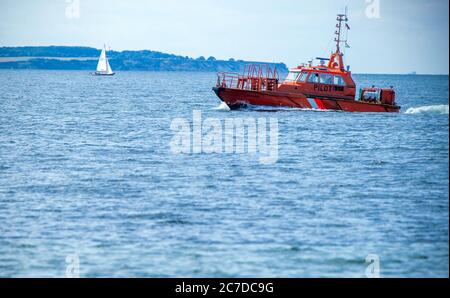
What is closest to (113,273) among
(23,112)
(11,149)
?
(11,149)

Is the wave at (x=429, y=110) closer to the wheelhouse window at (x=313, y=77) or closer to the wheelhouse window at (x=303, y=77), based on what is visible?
the wheelhouse window at (x=313, y=77)

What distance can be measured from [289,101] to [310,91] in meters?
1.51

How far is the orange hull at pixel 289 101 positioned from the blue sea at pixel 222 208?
943 cm

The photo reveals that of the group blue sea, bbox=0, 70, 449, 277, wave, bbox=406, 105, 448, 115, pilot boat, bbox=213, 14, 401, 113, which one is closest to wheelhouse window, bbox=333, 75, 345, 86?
pilot boat, bbox=213, 14, 401, 113

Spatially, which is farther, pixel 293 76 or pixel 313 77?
pixel 293 76

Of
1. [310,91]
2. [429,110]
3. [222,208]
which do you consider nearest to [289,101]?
[310,91]

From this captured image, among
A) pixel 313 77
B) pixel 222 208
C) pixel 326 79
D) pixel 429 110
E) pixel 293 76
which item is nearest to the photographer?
pixel 222 208

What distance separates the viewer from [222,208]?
760 inches

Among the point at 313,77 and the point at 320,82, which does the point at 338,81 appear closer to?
the point at 320,82
